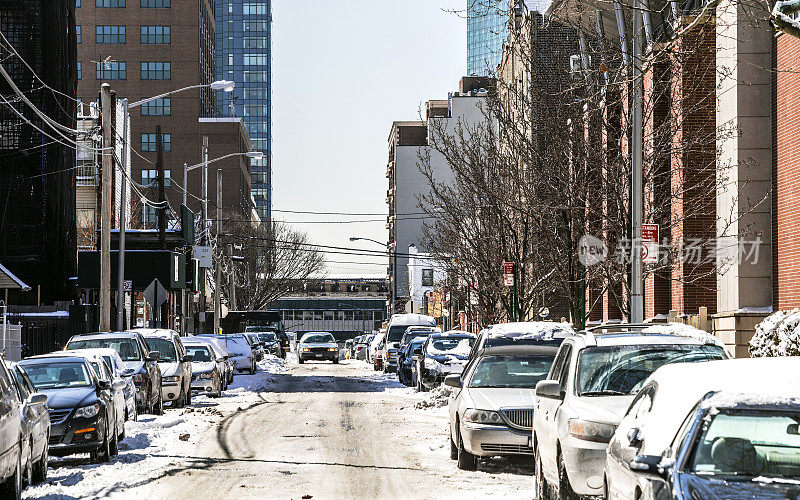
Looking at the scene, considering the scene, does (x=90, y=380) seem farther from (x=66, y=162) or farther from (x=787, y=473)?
(x=66, y=162)

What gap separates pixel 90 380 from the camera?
17.4 metres

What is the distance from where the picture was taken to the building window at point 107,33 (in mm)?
114312

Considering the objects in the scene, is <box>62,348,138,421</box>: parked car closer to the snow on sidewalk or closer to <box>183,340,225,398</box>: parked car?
the snow on sidewalk

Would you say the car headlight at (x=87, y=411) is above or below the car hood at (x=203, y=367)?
above

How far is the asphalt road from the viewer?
45.1 ft

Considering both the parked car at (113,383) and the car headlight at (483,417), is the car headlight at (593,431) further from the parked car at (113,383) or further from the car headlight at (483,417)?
the parked car at (113,383)

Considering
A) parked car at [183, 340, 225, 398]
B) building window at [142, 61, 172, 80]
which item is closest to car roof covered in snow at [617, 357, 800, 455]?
parked car at [183, 340, 225, 398]

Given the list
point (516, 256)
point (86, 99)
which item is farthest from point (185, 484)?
point (86, 99)

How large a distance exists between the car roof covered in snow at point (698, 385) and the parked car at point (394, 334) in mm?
41428

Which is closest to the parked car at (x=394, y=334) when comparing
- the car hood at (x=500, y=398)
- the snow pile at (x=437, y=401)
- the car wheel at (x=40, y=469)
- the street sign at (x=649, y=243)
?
the snow pile at (x=437, y=401)

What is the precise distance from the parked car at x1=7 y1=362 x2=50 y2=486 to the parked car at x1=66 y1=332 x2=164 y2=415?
28.8 feet

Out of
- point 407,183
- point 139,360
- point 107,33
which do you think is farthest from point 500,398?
point 407,183

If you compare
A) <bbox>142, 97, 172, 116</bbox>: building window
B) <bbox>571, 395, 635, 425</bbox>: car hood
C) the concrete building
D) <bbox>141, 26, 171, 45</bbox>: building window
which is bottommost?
<bbox>571, 395, 635, 425</bbox>: car hood

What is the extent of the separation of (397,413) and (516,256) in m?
9.01
